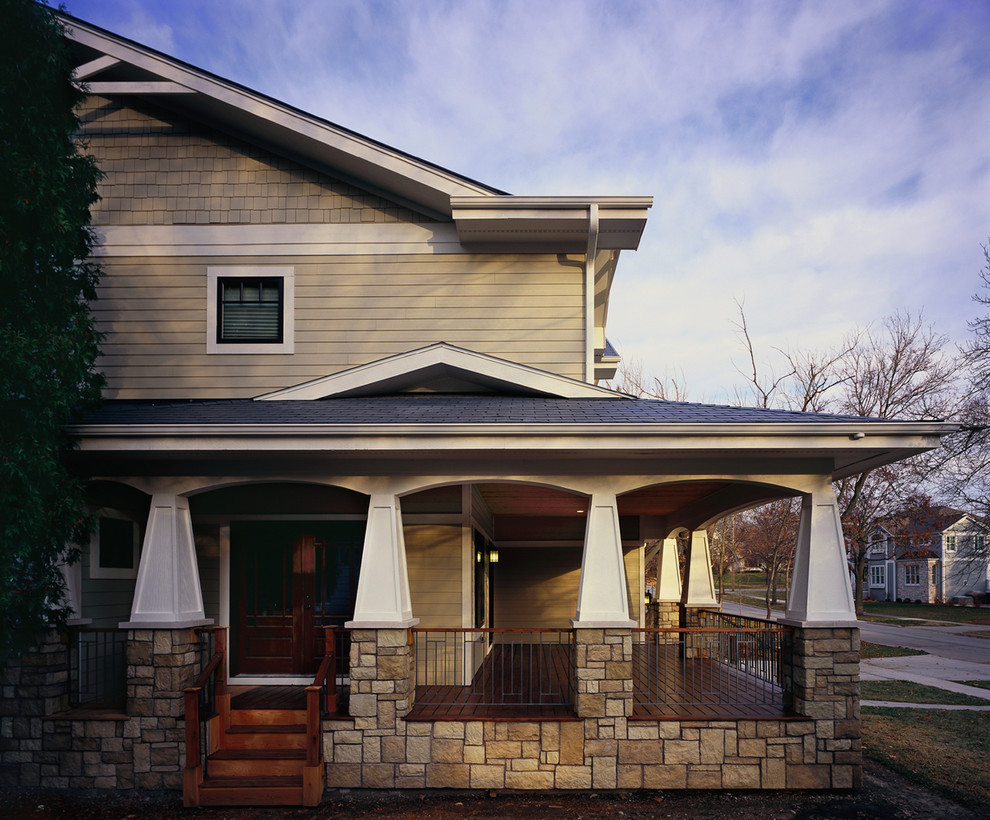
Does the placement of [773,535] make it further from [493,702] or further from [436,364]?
[493,702]

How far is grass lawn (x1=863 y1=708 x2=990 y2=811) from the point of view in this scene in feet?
21.7

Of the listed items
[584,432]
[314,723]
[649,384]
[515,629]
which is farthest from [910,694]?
[649,384]

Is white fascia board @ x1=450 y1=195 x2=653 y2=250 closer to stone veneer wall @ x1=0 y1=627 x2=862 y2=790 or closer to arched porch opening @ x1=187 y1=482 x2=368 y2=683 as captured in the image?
arched porch opening @ x1=187 y1=482 x2=368 y2=683

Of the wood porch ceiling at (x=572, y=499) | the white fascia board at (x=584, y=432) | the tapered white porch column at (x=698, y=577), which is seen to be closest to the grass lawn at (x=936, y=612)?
the tapered white porch column at (x=698, y=577)

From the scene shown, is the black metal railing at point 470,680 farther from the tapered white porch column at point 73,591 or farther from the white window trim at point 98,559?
the white window trim at point 98,559

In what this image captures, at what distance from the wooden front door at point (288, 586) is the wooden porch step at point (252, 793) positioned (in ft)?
7.06

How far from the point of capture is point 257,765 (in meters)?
6.50

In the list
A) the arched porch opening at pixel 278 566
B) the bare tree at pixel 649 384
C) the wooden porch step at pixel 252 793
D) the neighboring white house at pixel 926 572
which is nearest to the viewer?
the wooden porch step at pixel 252 793

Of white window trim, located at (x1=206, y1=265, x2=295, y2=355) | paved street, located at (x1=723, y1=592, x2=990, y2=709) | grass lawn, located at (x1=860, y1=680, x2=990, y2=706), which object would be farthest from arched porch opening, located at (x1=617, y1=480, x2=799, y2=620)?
white window trim, located at (x1=206, y1=265, x2=295, y2=355)

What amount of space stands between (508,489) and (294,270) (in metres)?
4.22

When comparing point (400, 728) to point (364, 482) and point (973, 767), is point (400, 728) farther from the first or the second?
point (973, 767)

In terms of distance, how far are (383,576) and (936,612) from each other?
3558cm

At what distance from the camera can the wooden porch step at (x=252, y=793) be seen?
6.18m

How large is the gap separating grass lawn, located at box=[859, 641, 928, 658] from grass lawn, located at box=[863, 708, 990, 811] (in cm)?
794
